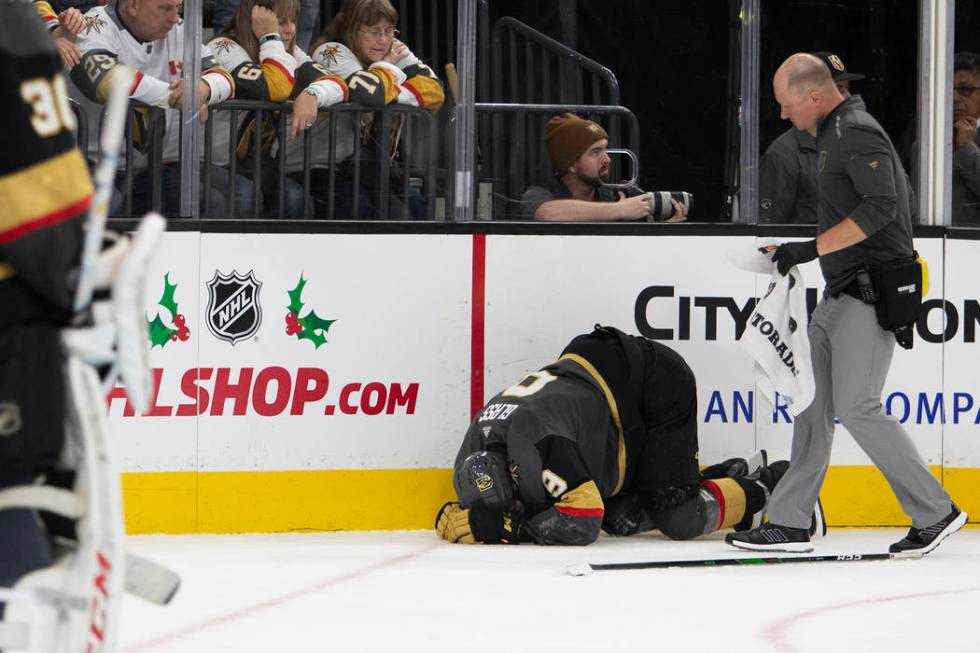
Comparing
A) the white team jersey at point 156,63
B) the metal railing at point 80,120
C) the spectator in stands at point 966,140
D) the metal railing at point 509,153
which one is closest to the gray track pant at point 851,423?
the spectator in stands at point 966,140

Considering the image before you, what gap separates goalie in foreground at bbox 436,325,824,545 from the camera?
4684 mm

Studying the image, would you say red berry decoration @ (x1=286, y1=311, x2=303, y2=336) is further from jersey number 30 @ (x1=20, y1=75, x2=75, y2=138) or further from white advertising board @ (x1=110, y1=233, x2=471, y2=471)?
jersey number 30 @ (x1=20, y1=75, x2=75, y2=138)

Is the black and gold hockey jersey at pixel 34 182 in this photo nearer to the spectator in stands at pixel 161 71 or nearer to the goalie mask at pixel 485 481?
the goalie mask at pixel 485 481

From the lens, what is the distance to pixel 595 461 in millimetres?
4797

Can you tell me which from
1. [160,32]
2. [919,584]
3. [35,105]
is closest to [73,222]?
[35,105]

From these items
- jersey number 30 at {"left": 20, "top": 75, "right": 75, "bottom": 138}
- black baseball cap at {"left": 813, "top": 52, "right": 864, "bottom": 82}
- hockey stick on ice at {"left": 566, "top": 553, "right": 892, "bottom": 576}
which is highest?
black baseball cap at {"left": 813, "top": 52, "right": 864, "bottom": 82}

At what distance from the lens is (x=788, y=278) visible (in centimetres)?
472

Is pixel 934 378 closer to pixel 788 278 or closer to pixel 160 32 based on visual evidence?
pixel 788 278

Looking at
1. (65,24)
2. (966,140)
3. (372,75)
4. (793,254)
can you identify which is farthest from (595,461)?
(65,24)

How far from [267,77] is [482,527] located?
164cm

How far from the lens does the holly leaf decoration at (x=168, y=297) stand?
4859 mm

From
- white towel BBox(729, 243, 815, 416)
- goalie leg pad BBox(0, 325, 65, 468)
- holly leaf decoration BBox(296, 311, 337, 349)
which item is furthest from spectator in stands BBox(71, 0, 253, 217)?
goalie leg pad BBox(0, 325, 65, 468)

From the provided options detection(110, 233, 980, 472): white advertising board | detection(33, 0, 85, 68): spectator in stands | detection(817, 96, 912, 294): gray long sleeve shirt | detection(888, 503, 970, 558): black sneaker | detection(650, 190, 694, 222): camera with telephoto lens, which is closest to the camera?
detection(817, 96, 912, 294): gray long sleeve shirt

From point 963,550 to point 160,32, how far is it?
10.1 feet
